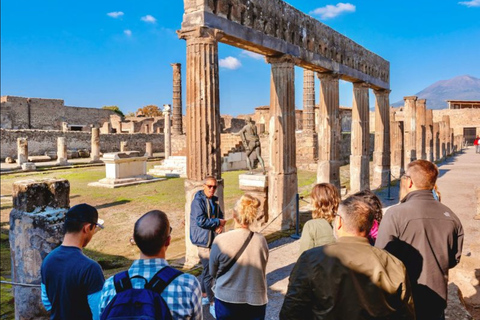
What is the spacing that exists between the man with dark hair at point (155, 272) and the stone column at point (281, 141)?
618 cm

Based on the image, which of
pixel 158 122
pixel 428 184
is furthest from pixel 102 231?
pixel 158 122

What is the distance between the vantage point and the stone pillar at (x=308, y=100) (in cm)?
2335

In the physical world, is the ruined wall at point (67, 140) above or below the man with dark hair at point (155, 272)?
above

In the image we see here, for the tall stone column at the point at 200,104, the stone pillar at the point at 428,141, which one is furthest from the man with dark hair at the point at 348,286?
the stone pillar at the point at 428,141

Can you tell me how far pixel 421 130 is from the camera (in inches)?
772

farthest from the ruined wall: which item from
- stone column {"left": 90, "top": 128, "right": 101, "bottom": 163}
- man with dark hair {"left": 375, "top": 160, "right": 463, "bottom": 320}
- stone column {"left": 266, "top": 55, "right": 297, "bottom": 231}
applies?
man with dark hair {"left": 375, "top": 160, "right": 463, "bottom": 320}

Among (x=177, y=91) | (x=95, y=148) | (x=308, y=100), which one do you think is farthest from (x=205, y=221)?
(x=95, y=148)

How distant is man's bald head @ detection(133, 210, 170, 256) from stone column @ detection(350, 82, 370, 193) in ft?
36.5

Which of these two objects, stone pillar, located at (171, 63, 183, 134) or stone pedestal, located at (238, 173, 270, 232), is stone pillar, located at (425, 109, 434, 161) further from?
stone pedestal, located at (238, 173, 270, 232)

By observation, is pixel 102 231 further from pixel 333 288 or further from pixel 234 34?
pixel 333 288

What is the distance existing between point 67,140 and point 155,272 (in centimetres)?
3284

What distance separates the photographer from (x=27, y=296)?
11.1 feet

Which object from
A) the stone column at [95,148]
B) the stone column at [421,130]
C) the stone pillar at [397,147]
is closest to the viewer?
the stone pillar at [397,147]

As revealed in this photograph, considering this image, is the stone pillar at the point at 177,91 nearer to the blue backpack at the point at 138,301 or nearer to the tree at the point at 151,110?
the blue backpack at the point at 138,301
